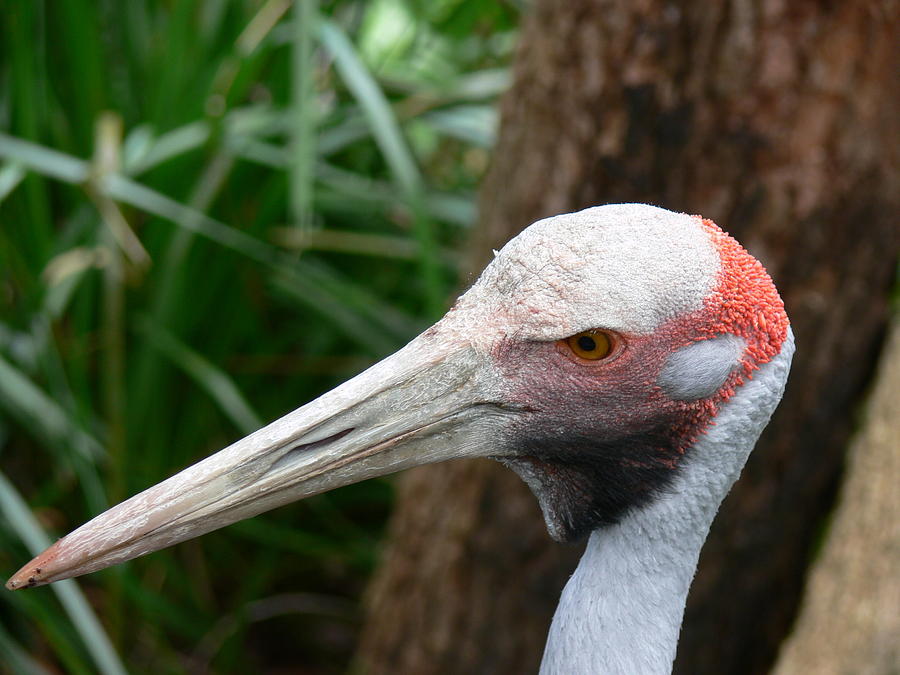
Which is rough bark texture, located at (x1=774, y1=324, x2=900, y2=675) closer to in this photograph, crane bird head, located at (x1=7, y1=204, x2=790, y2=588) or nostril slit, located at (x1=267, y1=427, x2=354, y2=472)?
crane bird head, located at (x1=7, y1=204, x2=790, y2=588)

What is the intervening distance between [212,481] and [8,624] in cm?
203

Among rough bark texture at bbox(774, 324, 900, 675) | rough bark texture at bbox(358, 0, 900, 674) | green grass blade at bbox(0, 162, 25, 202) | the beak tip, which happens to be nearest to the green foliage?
green grass blade at bbox(0, 162, 25, 202)

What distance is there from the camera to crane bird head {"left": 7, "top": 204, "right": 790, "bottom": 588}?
1427 mm

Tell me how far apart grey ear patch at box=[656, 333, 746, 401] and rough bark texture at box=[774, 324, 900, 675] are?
57.5 inches

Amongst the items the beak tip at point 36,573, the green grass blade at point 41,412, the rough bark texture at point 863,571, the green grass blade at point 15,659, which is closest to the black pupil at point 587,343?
the beak tip at point 36,573

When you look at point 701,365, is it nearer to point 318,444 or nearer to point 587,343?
point 587,343

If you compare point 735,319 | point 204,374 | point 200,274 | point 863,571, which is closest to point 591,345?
point 735,319

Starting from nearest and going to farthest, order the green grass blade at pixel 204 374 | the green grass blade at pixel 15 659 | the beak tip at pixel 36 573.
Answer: the beak tip at pixel 36 573 → the green grass blade at pixel 15 659 → the green grass blade at pixel 204 374

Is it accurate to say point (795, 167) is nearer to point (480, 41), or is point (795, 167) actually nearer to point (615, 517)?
point (615, 517)

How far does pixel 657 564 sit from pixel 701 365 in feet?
1.09

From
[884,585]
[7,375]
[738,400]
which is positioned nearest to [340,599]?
[7,375]

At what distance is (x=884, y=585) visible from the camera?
264 cm

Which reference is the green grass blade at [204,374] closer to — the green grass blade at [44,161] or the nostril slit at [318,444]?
the green grass blade at [44,161]

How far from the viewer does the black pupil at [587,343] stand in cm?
147
